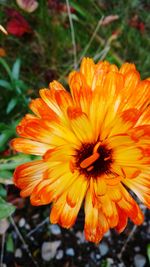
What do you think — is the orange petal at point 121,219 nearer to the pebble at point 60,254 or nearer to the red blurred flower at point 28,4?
the pebble at point 60,254

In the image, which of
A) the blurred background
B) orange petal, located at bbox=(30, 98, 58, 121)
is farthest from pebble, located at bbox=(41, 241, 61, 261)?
orange petal, located at bbox=(30, 98, 58, 121)

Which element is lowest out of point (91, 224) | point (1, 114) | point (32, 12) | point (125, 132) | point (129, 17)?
point (91, 224)

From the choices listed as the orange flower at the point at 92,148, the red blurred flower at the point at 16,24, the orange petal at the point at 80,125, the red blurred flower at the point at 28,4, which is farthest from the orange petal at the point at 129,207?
the red blurred flower at the point at 16,24

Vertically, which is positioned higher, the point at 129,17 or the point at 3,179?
the point at 129,17

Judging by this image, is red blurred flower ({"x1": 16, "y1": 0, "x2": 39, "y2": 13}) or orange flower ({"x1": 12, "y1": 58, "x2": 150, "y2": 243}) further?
red blurred flower ({"x1": 16, "y1": 0, "x2": 39, "y2": 13})

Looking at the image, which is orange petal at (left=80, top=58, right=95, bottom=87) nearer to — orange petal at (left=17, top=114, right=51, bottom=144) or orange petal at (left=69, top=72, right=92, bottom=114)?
orange petal at (left=69, top=72, right=92, bottom=114)

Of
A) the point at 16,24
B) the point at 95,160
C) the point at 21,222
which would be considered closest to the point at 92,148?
the point at 95,160

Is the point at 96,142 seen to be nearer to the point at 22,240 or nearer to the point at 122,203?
the point at 122,203

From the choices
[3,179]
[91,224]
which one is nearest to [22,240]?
[3,179]
